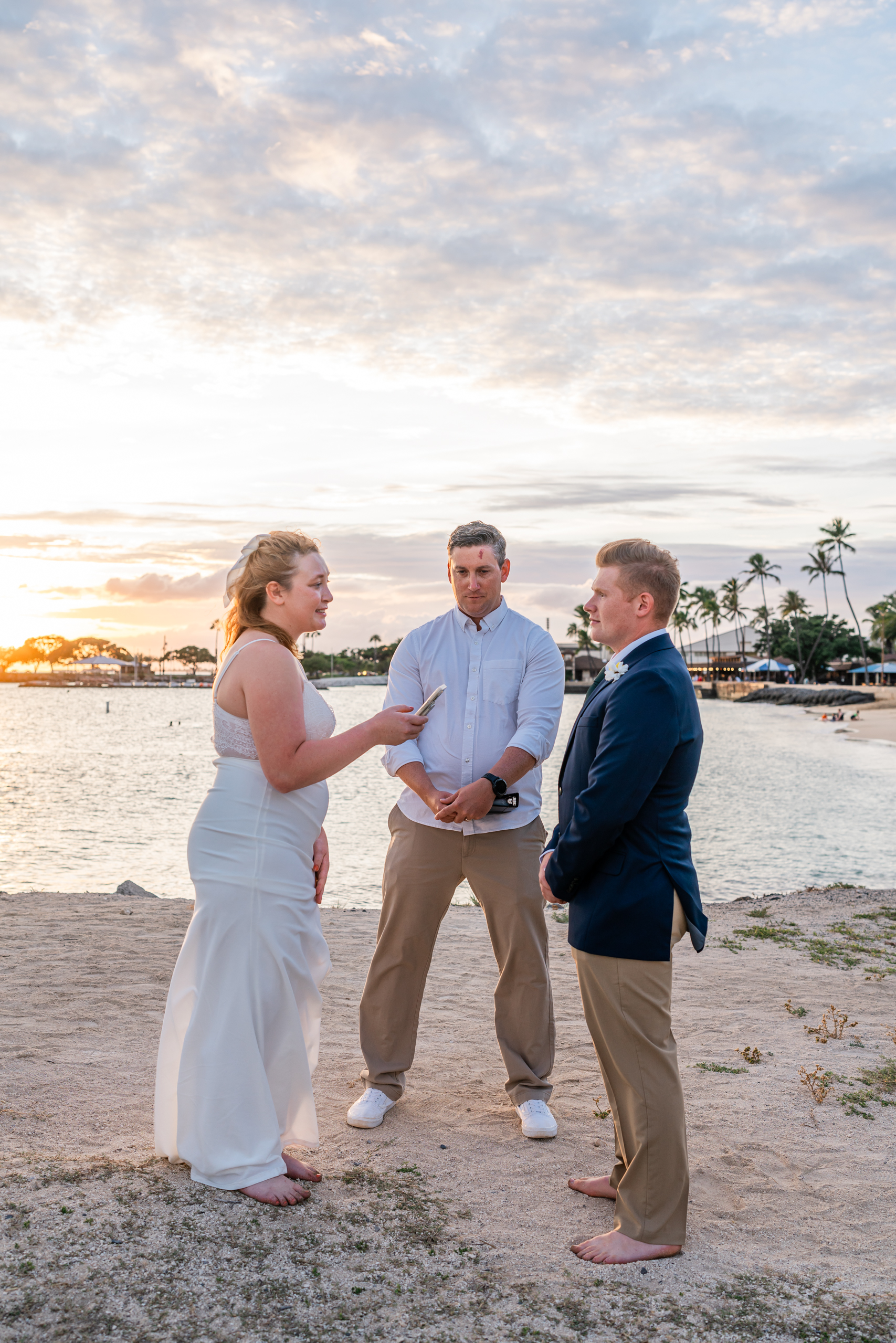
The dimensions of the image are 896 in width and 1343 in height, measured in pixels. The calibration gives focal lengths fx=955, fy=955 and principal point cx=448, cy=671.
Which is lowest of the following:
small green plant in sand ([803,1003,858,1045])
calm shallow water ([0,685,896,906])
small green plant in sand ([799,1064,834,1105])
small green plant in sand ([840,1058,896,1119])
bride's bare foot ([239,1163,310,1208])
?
calm shallow water ([0,685,896,906])

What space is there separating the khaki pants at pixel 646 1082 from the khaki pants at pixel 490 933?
1.06 meters

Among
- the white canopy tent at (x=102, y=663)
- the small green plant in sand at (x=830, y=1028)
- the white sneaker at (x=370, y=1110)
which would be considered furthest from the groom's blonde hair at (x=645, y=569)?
the white canopy tent at (x=102, y=663)

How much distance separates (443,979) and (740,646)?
158537mm

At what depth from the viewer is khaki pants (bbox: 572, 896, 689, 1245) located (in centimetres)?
316

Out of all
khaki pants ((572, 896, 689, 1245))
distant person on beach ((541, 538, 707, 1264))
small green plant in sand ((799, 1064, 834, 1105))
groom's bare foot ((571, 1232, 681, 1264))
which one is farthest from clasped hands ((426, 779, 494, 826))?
small green plant in sand ((799, 1064, 834, 1105))

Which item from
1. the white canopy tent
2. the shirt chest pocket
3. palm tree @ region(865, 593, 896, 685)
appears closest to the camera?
the shirt chest pocket

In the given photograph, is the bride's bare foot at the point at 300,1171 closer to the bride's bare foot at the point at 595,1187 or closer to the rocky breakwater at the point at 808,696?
the bride's bare foot at the point at 595,1187

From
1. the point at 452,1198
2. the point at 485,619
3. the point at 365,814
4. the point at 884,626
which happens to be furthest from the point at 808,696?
the point at 452,1198

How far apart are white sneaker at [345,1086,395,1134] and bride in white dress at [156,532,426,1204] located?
0.74 metres

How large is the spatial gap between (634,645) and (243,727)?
4.60 ft

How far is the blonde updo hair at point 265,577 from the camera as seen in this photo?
3480mm

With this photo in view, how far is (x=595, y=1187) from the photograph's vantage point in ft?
12.4

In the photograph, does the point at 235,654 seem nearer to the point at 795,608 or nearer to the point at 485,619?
the point at 485,619

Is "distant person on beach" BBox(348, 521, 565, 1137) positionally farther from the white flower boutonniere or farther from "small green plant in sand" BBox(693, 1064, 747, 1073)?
"small green plant in sand" BBox(693, 1064, 747, 1073)
